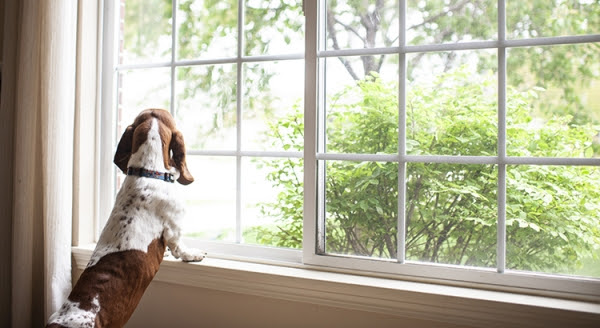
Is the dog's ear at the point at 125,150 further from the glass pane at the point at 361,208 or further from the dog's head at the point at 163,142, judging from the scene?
the glass pane at the point at 361,208

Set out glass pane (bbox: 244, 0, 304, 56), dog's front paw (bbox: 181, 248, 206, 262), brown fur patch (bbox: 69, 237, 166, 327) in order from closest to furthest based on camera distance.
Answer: brown fur patch (bbox: 69, 237, 166, 327)
dog's front paw (bbox: 181, 248, 206, 262)
glass pane (bbox: 244, 0, 304, 56)

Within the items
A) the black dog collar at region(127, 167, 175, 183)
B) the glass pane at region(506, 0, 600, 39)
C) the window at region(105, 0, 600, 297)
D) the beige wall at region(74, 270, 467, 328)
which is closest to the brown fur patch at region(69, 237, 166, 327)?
the black dog collar at region(127, 167, 175, 183)

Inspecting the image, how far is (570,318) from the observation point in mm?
1310

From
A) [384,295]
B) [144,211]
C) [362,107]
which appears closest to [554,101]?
[362,107]

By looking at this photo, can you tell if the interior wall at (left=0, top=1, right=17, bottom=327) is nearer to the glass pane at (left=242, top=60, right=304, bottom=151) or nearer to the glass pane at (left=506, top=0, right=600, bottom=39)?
the glass pane at (left=242, top=60, right=304, bottom=151)

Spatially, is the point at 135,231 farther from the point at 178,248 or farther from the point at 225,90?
the point at 225,90

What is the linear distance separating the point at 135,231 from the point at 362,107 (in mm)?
893

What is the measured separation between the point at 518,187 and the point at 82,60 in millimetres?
1857

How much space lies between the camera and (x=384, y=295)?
1.51 meters

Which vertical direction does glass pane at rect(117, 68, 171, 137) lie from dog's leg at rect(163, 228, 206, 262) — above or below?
above

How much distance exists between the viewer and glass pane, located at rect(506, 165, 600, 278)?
1443 mm

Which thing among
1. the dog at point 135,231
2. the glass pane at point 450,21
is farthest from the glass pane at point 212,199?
the glass pane at point 450,21

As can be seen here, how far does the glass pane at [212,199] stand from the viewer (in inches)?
80.3

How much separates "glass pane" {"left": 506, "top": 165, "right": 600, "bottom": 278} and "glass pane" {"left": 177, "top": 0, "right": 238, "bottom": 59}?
4.05 feet
